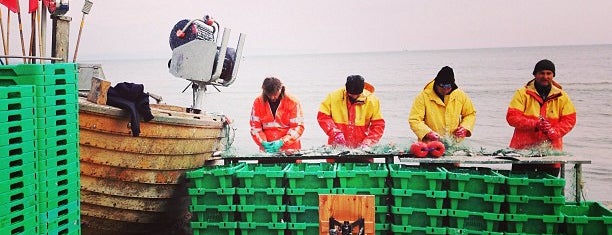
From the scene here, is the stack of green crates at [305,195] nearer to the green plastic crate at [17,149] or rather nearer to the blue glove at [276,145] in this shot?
the blue glove at [276,145]

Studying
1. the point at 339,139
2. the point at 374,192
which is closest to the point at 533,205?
the point at 374,192

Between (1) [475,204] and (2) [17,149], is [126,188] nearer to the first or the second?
(2) [17,149]

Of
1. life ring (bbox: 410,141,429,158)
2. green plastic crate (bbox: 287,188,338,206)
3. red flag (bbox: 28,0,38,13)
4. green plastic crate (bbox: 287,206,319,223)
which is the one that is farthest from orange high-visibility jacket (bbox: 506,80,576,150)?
red flag (bbox: 28,0,38,13)

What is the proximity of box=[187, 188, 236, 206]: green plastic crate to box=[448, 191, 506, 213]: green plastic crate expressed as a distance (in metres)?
2.35

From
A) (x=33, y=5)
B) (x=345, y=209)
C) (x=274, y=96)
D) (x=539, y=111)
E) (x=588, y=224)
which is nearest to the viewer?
(x=345, y=209)

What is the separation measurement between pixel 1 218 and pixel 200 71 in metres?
4.70

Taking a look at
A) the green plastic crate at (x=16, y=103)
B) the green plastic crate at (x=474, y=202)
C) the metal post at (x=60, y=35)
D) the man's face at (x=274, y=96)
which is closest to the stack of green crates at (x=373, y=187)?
the green plastic crate at (x=474, y=202)

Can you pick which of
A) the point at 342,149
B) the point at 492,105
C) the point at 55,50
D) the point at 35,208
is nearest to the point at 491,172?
the point at 342,149

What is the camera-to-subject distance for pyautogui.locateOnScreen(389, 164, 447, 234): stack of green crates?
530cm

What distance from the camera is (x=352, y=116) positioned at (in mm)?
7277

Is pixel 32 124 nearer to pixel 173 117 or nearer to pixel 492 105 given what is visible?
pixel 173 117

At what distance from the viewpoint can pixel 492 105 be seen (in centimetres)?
3164

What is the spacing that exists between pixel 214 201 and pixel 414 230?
2200 mm

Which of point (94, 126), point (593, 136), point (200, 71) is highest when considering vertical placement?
point (200, 71)
